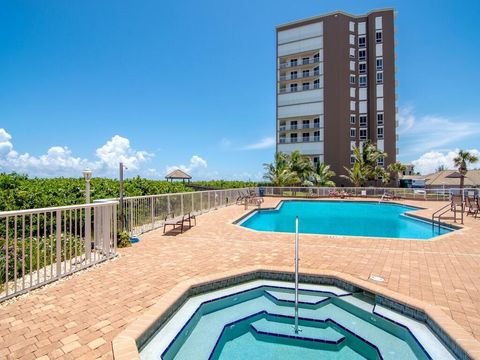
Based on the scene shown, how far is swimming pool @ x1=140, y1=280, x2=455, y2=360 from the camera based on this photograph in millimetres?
2988

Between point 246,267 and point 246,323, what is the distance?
1394mm

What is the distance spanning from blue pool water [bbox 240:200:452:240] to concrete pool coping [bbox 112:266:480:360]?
6294 mm

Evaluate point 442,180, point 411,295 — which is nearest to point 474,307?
point 411,295

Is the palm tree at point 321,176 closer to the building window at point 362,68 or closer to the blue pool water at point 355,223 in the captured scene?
the blue pool water at point 355,223

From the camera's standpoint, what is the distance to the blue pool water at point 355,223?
10.9m

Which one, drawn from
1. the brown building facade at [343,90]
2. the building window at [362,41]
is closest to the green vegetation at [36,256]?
the brown building facade at [343,90]

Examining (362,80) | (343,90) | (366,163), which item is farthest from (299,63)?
(366,163)

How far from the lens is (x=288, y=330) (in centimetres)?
353

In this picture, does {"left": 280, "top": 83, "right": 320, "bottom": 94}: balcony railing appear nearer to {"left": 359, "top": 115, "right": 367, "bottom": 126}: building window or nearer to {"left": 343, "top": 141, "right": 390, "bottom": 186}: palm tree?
{"left": 359, "top": 115, "right": 367, "bottom": 126}: building window

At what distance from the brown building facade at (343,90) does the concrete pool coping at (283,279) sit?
33116 mm

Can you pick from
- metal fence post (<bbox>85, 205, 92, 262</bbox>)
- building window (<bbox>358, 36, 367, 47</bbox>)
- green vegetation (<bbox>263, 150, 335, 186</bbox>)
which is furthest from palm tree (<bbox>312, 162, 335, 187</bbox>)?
metal fence post (<bbox>85, 205, 92, 262</bbox>)

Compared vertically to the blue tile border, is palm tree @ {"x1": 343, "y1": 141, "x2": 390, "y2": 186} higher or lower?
higher

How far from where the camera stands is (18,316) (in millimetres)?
3172

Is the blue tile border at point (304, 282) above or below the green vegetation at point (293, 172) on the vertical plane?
below
